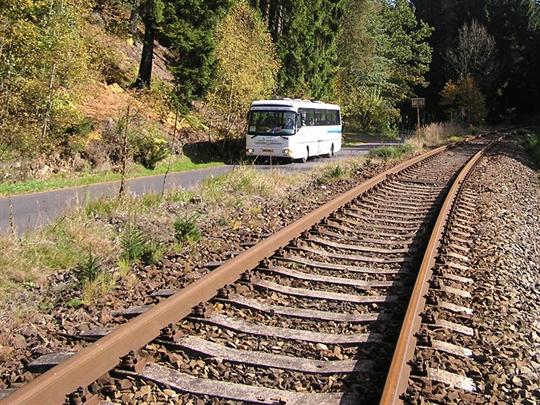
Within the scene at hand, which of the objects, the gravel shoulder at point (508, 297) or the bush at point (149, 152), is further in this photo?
the bush at point (149, 152)

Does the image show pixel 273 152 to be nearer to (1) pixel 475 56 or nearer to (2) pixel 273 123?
(2) pixel 273 123

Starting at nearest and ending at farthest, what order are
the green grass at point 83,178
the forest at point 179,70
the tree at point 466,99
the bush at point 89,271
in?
1. the bush at point 89,271
2. the green grass at point 83,178
3. the forest at point 179,70
4. the tree at point 466,99

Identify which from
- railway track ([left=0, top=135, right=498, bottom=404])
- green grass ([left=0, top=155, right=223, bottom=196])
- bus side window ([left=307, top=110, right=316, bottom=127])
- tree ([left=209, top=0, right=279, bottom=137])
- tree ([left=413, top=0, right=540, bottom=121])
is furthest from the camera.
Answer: tree ([left=413, top=0, right=540, bottom=121])

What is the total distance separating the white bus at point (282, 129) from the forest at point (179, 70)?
3.43m

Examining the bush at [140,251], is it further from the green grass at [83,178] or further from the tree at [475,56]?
the tree at [475,56]

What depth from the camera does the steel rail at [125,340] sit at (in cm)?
333

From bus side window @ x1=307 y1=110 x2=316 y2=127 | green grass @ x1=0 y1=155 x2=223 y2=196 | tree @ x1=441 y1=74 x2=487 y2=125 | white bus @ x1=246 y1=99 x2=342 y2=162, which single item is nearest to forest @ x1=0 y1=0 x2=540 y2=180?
tree @ x1=441 y1=74 x2=487 y2=125

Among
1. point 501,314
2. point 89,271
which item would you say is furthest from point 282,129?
point 501,314

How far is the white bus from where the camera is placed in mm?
25297

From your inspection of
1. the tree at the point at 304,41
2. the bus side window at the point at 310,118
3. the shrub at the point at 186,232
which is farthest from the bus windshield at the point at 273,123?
the shrub at the point at 186,232

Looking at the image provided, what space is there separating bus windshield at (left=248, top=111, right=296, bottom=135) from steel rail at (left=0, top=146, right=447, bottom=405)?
1892cm

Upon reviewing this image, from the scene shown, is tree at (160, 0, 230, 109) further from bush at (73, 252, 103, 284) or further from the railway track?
bush at (73, 252, 103, 284)

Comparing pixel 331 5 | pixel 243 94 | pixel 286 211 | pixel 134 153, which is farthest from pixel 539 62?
pixel 286 211

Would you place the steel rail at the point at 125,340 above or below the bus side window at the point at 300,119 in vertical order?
below
